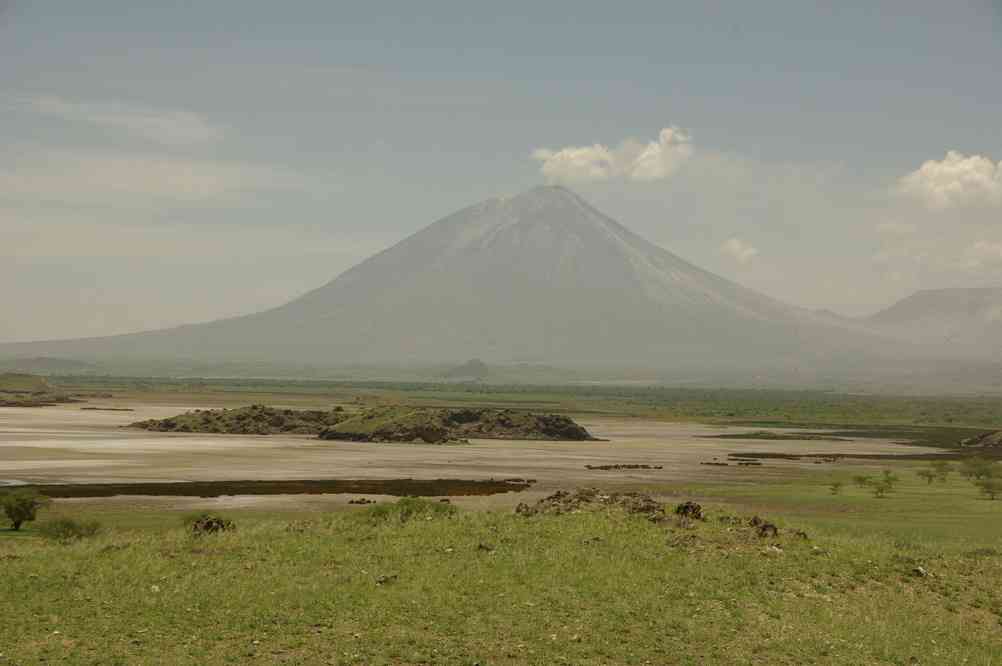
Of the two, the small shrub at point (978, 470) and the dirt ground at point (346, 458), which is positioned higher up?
the small shrub at point (978, 470)

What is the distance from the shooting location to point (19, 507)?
47.8m

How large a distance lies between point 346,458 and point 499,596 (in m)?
68.3

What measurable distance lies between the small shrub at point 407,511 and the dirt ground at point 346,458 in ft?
68.2

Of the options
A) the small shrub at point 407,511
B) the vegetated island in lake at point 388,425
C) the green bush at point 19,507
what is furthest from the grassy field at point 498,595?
the vegetated island in lake at point 388,425

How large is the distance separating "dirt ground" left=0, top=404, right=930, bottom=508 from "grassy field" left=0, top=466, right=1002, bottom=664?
92.2 feet

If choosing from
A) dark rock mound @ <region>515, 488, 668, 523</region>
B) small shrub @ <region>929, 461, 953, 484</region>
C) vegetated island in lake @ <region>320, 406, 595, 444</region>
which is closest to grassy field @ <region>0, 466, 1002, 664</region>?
dark rock mound @ <region>515, 488, 668, 523</region>

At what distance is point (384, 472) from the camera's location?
81625mm

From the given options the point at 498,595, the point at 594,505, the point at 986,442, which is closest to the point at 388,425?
the point at 986,442

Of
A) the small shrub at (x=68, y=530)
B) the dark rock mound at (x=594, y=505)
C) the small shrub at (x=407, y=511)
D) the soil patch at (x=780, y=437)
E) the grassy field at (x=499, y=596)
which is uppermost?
the dark rock mound at (x=594, y=505)

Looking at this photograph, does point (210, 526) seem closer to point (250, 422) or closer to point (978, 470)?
point (978, 470)

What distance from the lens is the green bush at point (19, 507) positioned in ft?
156

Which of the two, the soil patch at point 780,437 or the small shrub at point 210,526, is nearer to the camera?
the small shrub at point 210,526

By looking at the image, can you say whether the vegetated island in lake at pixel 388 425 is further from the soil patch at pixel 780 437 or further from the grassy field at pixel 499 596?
the grassy field at pixel 499 596

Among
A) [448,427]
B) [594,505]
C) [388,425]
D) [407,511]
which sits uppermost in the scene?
[594,505]
